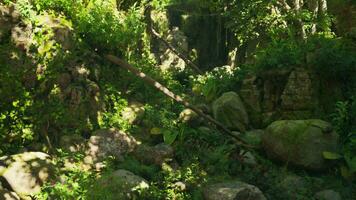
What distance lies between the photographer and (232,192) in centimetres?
839

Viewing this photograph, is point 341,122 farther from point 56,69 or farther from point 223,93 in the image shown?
point 56,69

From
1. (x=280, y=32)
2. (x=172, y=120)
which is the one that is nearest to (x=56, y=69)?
(x=172, y=120)

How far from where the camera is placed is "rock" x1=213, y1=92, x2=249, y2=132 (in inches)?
478

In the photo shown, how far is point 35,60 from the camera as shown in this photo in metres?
10.4

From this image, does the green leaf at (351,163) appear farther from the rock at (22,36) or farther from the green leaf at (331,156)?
the rock at (22,36)

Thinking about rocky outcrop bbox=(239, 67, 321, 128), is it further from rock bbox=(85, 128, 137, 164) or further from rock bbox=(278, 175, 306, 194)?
rock bbox=(85, 128, 137, 164)

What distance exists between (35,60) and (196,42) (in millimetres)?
12152

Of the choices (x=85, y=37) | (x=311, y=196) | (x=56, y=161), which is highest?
(x=85, y=37)

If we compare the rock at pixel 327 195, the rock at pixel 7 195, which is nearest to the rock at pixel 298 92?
the rock at pixel 327 195

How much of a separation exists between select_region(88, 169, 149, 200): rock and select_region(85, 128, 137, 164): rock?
127 centimetres

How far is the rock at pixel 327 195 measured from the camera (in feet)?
28.9

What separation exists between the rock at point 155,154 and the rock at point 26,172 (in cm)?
238

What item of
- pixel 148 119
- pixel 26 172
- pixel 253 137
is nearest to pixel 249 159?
pixel 253 137

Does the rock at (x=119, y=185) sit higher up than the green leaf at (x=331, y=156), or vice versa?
the green leaf at (x=331, y=156)
